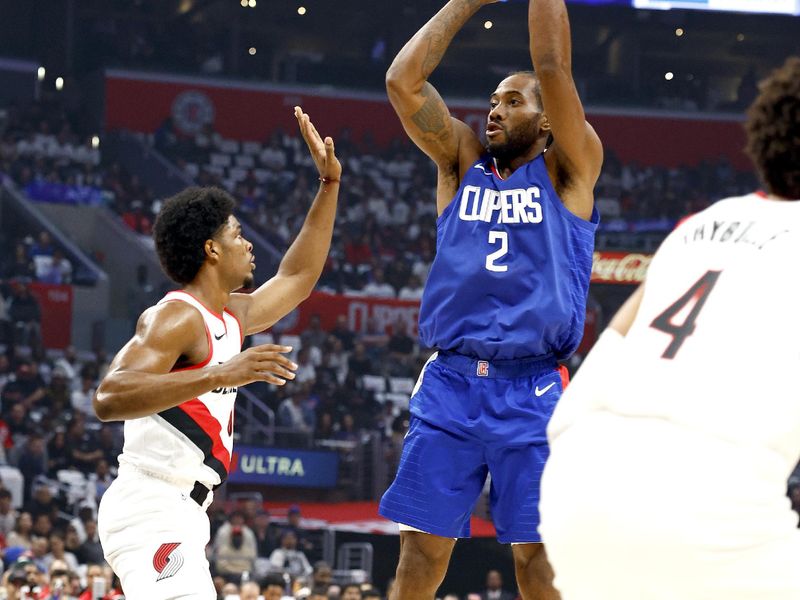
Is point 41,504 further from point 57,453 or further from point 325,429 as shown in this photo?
point 325,429

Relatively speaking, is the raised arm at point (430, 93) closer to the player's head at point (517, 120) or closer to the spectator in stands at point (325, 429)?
the player's head at point (517, 120)

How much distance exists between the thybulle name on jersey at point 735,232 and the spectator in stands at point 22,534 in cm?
1062

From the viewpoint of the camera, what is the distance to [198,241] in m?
4.93

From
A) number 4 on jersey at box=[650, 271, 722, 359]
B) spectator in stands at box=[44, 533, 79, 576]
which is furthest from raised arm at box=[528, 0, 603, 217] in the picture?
spectator in stands at box=[44, 533, 79, 576]

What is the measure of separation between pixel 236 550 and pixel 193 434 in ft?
28.1

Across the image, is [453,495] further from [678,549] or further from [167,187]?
[167,187]

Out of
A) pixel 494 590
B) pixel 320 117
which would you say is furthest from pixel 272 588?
pixel 320 117

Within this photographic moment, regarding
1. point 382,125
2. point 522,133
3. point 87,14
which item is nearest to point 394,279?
point 382,125

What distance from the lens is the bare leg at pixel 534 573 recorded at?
4.48 m

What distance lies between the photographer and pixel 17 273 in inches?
773

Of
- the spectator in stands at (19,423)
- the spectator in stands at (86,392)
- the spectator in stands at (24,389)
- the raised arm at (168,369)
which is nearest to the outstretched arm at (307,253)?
the raised arm at (168,369)

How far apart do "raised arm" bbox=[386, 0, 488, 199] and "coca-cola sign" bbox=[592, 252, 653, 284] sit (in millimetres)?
15979

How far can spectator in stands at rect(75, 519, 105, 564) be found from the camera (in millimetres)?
12305

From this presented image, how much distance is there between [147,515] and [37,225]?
61.0ft
